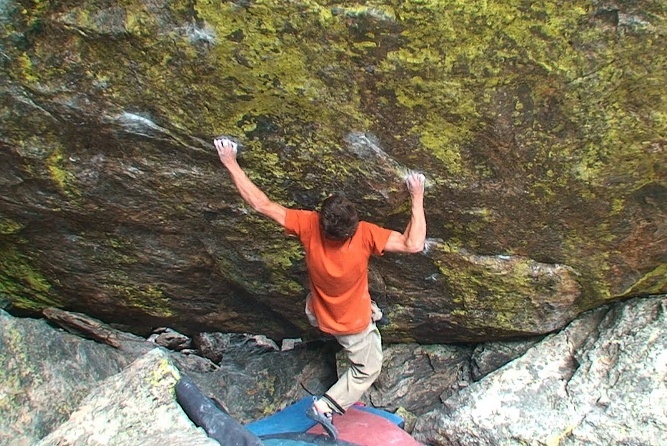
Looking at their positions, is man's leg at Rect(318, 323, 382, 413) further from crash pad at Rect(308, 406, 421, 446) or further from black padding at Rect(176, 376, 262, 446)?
black padding at Rect(176, 376, 262, 446)

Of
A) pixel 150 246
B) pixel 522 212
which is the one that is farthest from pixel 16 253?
pixel 522 212

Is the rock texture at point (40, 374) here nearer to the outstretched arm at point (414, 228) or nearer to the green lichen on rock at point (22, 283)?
the green lichen on rock at point (22, 283)

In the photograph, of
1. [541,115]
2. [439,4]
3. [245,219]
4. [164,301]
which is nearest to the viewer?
[439,4]

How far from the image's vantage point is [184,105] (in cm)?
434

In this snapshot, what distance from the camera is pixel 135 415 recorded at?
427 cm

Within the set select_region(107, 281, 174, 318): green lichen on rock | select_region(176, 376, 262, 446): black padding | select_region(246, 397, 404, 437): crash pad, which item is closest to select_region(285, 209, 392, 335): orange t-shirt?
select_region(176, 376, 262, 446): black padding

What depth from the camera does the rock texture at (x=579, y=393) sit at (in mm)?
4859

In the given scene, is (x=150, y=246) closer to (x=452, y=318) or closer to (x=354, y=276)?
(x=354, y=276)

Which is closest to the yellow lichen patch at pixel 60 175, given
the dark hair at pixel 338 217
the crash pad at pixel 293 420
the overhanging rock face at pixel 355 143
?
the overhanging rock face at pixel 355 143

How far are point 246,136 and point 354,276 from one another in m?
1.26

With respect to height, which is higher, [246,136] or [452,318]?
[246,136]

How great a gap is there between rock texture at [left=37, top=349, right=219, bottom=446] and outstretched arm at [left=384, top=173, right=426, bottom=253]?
1.79m

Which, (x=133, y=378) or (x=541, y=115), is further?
(x=133, y=378)

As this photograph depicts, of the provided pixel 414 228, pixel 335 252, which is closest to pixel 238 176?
pixel 335 252
